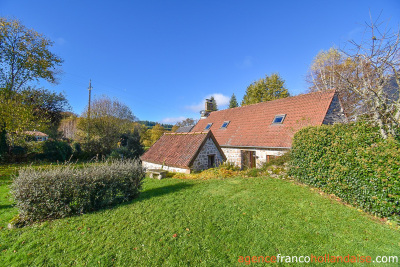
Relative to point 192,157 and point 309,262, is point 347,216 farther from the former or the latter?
point 192,157

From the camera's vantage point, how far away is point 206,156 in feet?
36.3

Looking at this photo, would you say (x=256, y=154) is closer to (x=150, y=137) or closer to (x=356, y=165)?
(x=356, y=165)

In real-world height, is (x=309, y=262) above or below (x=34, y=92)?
below

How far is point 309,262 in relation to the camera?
2.96 metres

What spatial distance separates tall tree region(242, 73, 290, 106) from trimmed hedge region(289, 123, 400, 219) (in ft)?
65.9

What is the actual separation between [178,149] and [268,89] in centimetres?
2035

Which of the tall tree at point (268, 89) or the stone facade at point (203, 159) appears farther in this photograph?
the tall tree at point (268, 89)

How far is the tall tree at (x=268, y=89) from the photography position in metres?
25.0

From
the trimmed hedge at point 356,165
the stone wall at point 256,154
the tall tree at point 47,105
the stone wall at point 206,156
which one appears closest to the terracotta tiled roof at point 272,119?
the stone wall at point 256,154

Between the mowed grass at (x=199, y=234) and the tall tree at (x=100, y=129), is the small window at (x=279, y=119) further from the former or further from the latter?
the tall tree at (x=100, y=129)

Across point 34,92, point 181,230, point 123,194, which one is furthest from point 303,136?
point 34,92

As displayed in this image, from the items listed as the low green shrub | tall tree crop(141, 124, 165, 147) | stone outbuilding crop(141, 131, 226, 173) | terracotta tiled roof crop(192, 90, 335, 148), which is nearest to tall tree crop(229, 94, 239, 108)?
tall tree crop(141, 124, 165, 147)

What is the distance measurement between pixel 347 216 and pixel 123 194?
6.90m

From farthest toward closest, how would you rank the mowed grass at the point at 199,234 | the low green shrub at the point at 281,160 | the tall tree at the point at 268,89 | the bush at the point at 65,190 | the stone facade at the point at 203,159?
the tall tree at the point at 268,89, the stone facade at the point at 203,159, the low green shrub at the point at 281,160, the bush at the point at 65,190, the mowed grass at the point at 199,234
